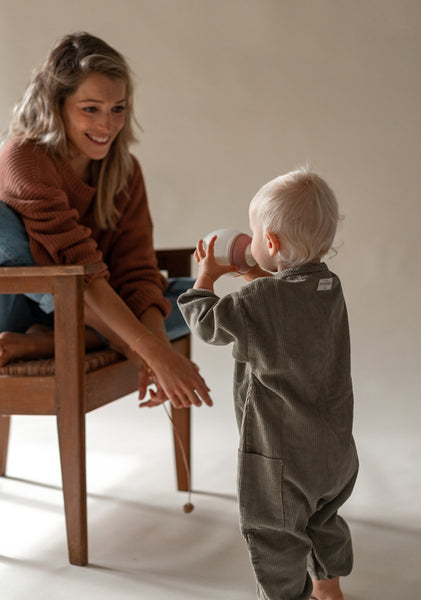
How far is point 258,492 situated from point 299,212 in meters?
0.48

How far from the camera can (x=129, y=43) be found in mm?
2652

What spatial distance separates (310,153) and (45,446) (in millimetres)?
1342

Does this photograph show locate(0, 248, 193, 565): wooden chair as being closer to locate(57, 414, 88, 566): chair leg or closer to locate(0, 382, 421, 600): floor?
locate(57, 414, 88, 566): chair leg

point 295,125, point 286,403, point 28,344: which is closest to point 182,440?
point 28,344

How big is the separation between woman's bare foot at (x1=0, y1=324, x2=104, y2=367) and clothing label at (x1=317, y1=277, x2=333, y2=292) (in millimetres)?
721

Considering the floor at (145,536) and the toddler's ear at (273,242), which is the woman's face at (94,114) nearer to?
the toddler's ear at (273,242)

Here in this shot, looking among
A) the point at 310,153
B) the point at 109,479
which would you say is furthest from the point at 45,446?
the point at 310,153

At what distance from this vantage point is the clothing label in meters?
1.25

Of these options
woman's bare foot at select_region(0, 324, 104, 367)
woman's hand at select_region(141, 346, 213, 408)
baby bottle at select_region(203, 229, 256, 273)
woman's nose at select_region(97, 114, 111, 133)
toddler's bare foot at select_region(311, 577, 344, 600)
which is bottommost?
toddler's bare foot at select_region(311, 577, 344, 600)

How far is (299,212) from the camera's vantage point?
3.99ft

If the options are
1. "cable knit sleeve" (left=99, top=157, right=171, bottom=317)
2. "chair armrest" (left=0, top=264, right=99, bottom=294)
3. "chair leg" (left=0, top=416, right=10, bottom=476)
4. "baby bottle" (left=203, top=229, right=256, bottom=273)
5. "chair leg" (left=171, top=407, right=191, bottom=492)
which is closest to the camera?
"baby bottle" (left=203, top=229, right=256, bottom=273)

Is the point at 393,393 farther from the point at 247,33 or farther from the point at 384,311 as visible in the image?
the point at 247,33

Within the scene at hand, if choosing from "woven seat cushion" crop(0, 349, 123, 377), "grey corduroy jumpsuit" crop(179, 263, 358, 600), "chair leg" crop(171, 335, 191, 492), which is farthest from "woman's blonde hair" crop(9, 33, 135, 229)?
"grey corduroy jumpsuit" crop(179, 263, 358, 600)

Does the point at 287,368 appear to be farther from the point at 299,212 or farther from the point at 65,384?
the point at 65,384
